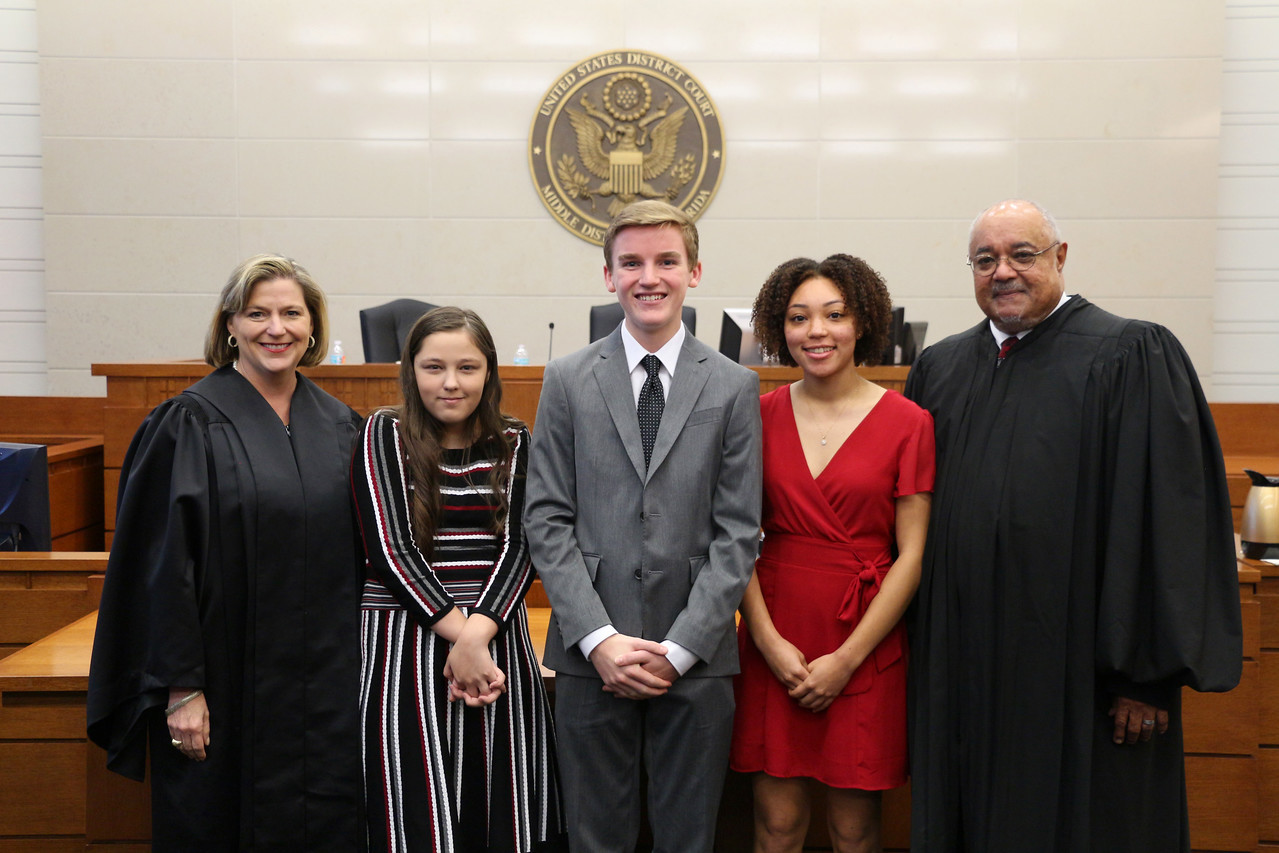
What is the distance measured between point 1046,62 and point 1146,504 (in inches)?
216

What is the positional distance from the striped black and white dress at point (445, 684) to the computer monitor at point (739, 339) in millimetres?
2812

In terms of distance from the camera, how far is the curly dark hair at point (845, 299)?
2.04 meters

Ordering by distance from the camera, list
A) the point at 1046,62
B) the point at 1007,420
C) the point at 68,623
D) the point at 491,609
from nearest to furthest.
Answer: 1. the point at 491,609
2. the point at 1007,420
3. the point at 68,623
4. the point at 1046,62

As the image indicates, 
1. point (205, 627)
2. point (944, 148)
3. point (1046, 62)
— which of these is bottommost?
point (205, 627)

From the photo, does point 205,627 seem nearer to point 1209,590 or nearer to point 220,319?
point 220,319

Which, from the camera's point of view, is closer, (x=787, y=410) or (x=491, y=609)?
(x=491, y=609)

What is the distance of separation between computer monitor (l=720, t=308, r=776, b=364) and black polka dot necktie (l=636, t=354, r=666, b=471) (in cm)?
275

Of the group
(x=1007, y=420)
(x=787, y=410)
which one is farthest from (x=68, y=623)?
(x=1007, y=420)

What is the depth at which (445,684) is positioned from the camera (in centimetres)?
192

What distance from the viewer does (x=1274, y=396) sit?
666 cm

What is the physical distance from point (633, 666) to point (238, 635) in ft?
2.73

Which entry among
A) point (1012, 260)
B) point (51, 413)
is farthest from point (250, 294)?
point (51, 413)

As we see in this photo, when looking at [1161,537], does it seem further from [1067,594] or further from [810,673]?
[810,673]

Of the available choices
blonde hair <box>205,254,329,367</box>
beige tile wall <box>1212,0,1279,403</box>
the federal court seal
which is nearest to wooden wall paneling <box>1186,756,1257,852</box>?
blonde hair <box>205,254,329,367</box>
